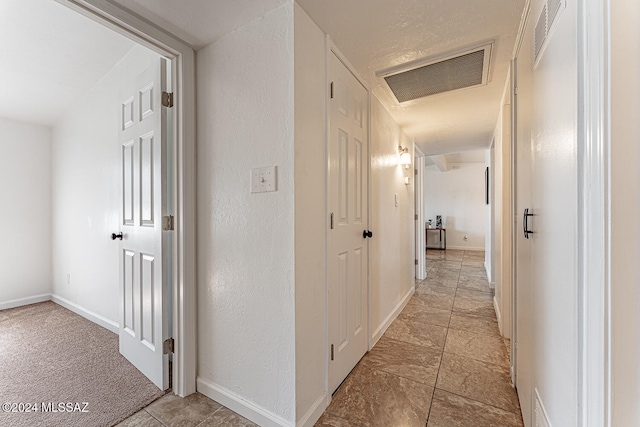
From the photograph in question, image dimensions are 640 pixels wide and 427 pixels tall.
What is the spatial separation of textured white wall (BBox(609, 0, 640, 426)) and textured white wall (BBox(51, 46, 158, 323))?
2.61 m

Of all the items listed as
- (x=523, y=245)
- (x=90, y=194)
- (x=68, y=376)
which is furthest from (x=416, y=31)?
(x=90, y=194)

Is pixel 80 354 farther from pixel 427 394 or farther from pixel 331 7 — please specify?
pixel 331 7

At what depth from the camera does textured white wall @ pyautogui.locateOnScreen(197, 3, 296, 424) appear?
1.32m

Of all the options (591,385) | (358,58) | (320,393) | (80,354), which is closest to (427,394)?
(320,393)

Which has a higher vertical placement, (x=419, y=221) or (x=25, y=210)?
(x=25, y=210)

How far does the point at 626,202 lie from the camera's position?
0.57 meters

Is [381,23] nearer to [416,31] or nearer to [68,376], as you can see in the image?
[416,31]

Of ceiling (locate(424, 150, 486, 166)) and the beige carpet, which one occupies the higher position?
ceiling (locate(424, 150, 486, 166))

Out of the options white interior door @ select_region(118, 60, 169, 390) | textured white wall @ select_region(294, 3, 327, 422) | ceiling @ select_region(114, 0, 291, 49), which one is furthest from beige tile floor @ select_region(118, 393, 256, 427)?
ceiling @ select_region(114, 0, 291, 49)

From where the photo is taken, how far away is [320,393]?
1.48m

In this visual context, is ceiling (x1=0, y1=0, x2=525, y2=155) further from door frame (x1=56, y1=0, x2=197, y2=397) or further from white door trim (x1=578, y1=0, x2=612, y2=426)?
white door trim (x1=578, y1=0, x2=612, y2=426)

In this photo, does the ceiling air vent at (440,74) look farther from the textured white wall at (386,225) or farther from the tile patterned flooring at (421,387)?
the tile patterned flooring at (421,387)

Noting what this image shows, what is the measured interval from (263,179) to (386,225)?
1566 mm

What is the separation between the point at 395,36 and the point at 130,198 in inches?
82.8
